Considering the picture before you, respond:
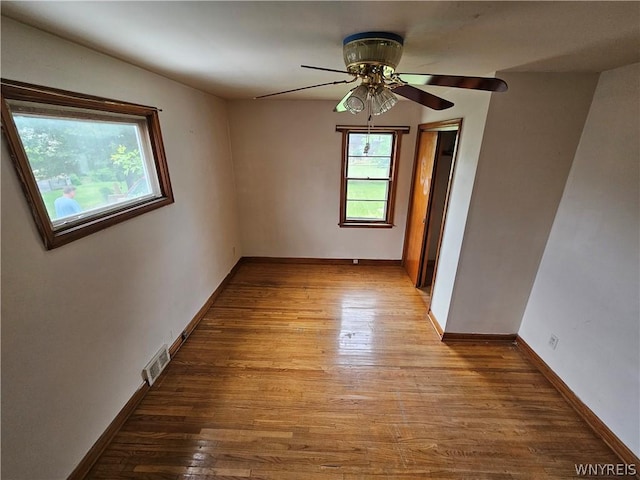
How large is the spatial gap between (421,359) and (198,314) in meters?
2.26

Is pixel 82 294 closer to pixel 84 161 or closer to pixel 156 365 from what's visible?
pixel 84 161

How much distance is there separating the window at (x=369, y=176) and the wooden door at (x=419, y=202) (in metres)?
0.27

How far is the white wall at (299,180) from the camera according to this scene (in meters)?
3.56

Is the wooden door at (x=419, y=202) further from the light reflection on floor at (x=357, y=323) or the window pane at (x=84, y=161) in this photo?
the window pane at (x=84, y=161)

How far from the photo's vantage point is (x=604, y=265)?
1830 millimetres

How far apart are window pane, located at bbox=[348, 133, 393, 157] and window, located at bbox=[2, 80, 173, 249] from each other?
7.67ft

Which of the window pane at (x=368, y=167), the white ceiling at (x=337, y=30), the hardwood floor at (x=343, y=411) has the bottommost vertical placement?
the hardwood floor at (x=343, y=411)

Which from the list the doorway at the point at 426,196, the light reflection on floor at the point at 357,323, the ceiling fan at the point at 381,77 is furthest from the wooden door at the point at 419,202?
the ceiling fan at the point at 381,77

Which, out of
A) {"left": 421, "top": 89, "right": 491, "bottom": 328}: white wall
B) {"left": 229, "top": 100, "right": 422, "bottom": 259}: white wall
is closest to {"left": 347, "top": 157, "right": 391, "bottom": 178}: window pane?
{"left": 229, "top": 100, "right": 422, "bottom": 259}: white wall

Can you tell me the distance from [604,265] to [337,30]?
2.21 m

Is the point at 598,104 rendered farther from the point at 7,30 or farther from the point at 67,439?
the point at 67,439

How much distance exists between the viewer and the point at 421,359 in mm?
2467

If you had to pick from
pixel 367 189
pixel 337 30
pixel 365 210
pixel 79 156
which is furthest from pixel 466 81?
pixel 365 210

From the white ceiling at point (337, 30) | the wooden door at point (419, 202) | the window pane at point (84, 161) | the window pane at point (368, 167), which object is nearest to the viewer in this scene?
the white ceiling at point (337, 30)
